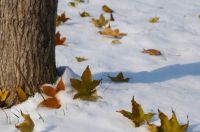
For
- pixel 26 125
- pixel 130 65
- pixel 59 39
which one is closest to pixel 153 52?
pixel 130 65

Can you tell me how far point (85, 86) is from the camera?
2.46 meters

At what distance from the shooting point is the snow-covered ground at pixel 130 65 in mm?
2320

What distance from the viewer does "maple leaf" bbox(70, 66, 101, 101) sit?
96.3 inches

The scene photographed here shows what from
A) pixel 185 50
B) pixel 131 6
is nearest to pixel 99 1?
pixel 131 6

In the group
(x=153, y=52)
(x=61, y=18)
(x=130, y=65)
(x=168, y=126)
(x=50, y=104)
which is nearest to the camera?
(x=168, y=126)

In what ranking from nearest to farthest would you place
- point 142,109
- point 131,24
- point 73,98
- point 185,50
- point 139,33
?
1. point 142,109
2. point 73,98
3. point 185,50
4. point 139,33
5. point 131,24

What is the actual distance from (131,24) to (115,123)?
7.96 feet

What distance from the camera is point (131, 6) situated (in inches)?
210

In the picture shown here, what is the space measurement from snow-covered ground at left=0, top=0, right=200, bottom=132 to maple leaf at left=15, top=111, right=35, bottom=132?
5 centimetres

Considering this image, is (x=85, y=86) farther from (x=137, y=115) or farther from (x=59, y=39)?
(x=59, y=39)

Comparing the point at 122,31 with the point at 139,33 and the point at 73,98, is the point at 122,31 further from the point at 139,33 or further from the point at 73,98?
the point at 73,98

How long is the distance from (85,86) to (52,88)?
0.19 m

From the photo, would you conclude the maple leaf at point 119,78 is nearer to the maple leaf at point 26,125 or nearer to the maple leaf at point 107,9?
the maple leaf at point 26,125

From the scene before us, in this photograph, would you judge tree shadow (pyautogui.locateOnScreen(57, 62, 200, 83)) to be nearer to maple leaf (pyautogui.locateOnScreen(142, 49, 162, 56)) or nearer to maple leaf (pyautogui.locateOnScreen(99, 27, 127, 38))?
maple leaf (pyautogui.locateOnScreen(142, 49, 162, 56))
